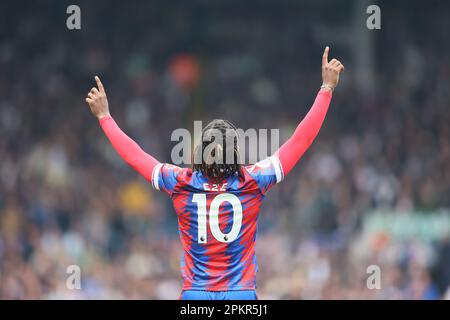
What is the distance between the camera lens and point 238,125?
17.6 m

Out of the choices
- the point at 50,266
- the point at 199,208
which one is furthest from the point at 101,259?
the point at 199,208

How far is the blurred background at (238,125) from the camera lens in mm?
12496

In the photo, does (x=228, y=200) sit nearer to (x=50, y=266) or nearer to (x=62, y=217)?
(x=50, y=266)

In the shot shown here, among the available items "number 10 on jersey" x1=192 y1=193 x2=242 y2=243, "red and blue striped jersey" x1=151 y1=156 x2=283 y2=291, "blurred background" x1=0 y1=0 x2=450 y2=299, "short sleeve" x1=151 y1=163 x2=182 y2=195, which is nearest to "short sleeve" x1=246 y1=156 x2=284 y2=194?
"red and blue striped jersey" x1=151 y1=156 x2=283 y2=291

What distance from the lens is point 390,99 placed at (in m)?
17.2

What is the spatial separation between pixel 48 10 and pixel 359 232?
29.6 feet

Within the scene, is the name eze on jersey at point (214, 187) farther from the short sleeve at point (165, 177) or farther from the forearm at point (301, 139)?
the forearm at point (301, 139)

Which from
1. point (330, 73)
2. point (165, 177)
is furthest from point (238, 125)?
point (165, 177)

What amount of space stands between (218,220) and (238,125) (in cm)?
1293

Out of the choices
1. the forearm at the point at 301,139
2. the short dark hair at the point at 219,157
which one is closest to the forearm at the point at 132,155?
the short dark hair at the point at 219,157

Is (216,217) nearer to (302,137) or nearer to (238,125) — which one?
(302,137)

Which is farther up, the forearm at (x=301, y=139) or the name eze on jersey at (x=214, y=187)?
the forearm at (x=301, y=139)

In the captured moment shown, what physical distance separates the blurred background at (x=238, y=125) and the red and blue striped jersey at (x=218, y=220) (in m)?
5.69

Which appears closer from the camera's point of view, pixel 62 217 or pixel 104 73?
pixel 62 217
